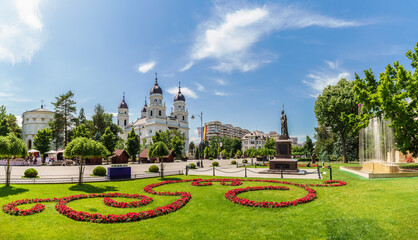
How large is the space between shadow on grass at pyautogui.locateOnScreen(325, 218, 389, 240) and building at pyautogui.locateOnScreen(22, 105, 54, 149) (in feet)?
276

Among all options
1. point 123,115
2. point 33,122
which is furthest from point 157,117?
point 33,122

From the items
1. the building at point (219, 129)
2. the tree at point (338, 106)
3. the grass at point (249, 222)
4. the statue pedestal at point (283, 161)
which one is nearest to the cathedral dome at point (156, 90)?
the building at point (219, 129)

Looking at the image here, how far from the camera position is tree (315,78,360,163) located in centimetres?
3870

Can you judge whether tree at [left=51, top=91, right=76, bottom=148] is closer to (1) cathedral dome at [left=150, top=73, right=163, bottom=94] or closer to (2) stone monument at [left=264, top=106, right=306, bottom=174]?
→ (1) cathedral dome at [left=150, top=73, right=163, bottom=94]

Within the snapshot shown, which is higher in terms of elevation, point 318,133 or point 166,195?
point 318,133

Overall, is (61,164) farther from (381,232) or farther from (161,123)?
(161,123)

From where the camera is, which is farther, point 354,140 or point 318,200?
point 354,140

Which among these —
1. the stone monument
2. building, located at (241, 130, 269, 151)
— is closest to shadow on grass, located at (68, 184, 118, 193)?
the stone monument

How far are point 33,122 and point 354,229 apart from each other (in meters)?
87.6

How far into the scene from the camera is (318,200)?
37.0ft

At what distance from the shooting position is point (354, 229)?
760cm

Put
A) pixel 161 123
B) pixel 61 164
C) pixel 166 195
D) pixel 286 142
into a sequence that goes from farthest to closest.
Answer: pixel 161 123
pixel 61 164
pixel 286 142
pixel 166 195

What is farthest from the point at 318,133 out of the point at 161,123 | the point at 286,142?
the point at 161,123

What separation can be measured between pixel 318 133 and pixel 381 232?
6423 cm
